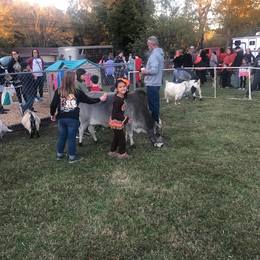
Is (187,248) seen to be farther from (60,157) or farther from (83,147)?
(83,147)

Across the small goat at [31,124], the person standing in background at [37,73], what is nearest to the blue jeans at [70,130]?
the small goat at [31,124]

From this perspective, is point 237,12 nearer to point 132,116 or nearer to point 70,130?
point 132,116

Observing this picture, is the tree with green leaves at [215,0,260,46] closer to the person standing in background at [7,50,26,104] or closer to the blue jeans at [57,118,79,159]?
the person standing in background at [7,50,26,104]

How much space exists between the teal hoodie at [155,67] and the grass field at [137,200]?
126 centimetres

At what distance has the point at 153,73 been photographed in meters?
9.12

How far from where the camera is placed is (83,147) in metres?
8.80

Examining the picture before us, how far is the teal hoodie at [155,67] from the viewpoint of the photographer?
9.09 m

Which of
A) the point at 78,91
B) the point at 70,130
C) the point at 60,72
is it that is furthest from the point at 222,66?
the point at 70,130

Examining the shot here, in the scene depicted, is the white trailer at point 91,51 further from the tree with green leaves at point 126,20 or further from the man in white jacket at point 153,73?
the man in white jacket at point 153,73

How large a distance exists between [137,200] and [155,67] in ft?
13.2

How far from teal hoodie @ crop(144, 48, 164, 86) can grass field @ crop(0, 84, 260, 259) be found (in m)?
1.26

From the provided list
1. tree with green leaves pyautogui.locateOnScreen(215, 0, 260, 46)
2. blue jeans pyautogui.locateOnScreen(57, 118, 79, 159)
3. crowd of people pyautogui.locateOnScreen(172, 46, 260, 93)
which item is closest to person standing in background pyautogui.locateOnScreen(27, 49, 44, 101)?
blue jeans pyautogui.locateOnScreen(57, 118, 79, 159)

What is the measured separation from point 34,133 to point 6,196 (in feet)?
12.6

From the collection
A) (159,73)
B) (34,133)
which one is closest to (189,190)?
(159,73)
